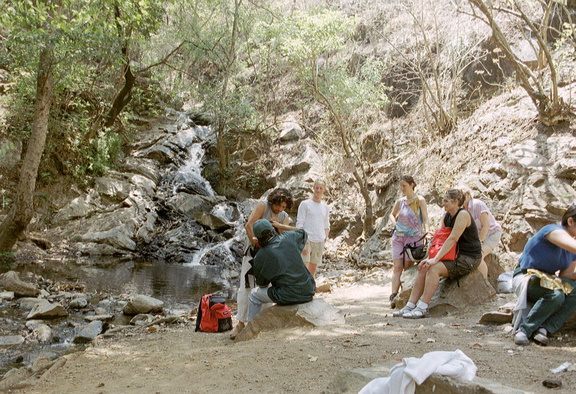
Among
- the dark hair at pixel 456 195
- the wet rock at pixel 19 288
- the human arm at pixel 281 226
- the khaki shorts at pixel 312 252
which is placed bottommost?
the wet rock at pixel 19 288

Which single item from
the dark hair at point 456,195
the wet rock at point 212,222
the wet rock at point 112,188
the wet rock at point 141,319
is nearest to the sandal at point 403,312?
the dark hair at point 456,195

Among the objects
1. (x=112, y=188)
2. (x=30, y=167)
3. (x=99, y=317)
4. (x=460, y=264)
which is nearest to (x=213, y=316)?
(x=99, y=317)

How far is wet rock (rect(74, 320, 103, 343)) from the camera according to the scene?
18.3 feet

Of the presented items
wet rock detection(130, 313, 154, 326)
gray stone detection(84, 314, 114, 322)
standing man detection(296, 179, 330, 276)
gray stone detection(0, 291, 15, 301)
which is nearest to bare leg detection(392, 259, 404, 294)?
standing man detection(296, 179, 330, 276)

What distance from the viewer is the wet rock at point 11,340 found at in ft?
17.0

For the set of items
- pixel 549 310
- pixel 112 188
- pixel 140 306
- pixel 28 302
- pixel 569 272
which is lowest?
pixel 140 306

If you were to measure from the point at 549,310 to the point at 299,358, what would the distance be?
6.89 ft

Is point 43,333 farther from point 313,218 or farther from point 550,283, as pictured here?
point 550,283

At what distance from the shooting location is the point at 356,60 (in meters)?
16.6

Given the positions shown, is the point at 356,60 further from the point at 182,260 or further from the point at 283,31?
the point at 182,260

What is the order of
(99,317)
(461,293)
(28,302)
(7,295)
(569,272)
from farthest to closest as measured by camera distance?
1. (7,295)
2. (28,302)
3. (99,317)
4. (461,293)
5. (569,272)

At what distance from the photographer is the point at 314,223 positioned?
605cm

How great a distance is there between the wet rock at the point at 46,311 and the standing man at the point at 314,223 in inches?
146

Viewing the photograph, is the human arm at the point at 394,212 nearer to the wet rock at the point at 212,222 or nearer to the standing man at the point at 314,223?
the standing man at the point at 314,223
